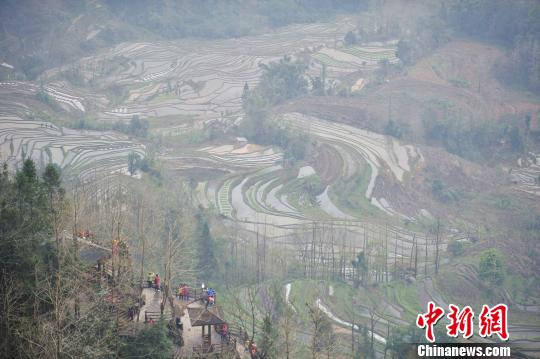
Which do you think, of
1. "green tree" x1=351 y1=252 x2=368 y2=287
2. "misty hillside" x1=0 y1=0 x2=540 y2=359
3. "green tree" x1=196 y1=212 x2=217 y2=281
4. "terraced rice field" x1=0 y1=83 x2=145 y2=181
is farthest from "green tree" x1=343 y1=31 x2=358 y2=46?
"green tree" x1=196 y1=212 x2=217 y2=281

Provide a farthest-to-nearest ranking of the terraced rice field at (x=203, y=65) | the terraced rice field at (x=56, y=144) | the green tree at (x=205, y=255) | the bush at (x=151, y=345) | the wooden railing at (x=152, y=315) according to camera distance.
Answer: the terraced rice field at (x=203, y=65)
the terraced rice field at (x=56, y=144)
the green tree at (x=205, y=255)
the wooden railing at (x=152, y=315)
the bush at (x=151, y=345)

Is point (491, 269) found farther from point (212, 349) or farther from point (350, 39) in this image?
point (350, 39)

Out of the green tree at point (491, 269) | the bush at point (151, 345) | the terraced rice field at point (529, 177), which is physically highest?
the terraced rice field at point (529, 177)

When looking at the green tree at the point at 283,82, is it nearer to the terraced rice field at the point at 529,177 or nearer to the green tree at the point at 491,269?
the terraced rice field at the point at 529,177

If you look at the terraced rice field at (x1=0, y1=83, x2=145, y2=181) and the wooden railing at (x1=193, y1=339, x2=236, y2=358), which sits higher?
the terraced rice field at (x1=0, y1=83, x2=145, y2=181)

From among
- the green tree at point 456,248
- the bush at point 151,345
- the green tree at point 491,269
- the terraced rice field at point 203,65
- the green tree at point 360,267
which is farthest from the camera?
the terraced rice field at point 203,65

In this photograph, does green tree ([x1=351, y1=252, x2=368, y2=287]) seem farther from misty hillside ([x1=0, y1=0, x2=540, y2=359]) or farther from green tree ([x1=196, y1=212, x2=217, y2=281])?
green tree ([x1=196, y1=212, x2=217, y2=281])

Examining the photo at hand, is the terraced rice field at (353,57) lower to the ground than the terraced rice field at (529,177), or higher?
higher

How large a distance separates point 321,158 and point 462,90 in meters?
17.7

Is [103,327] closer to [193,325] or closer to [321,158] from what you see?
[193,325]

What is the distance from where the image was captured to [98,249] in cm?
1855

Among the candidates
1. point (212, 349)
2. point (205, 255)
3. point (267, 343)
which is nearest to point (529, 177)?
point (205, 255)

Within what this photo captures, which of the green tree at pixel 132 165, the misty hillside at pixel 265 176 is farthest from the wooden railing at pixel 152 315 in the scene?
the green tree at pixel 132 165

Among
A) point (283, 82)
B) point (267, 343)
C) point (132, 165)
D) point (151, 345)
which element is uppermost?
point (283, 82)
